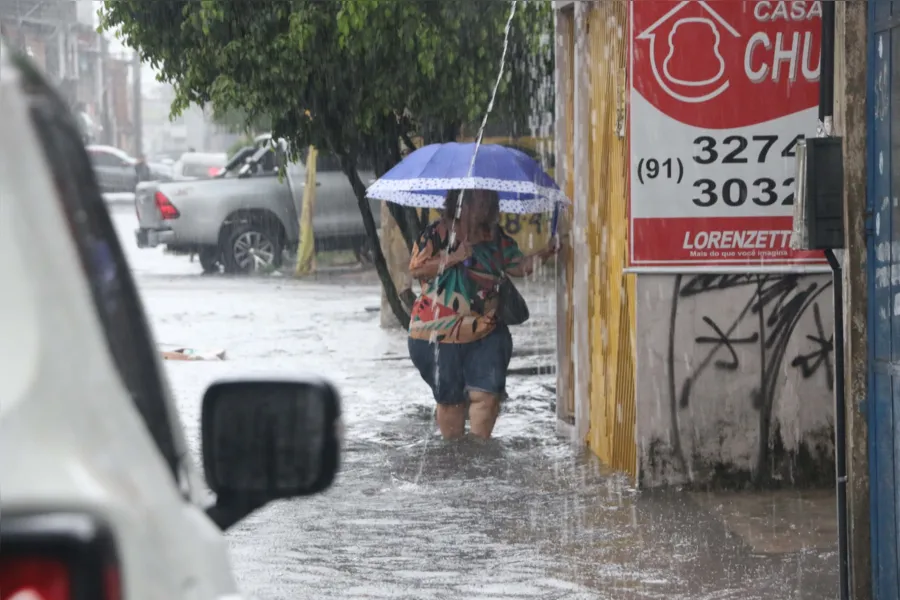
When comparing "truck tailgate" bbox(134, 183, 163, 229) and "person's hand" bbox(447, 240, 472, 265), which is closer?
"person's hand" bbox(447, 240, 472, 265)

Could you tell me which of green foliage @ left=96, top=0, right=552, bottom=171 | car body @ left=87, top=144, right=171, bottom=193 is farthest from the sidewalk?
car body @ left=87, top=144, right=171, bottom=193

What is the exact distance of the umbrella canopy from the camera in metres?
8.91

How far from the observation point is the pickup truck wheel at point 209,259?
901 inches

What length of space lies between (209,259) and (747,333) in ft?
53.9

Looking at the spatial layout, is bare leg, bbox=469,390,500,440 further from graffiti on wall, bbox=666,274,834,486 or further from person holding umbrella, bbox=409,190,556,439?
graffiti on wall, bbox=666,274,834,486

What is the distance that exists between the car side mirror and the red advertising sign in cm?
544

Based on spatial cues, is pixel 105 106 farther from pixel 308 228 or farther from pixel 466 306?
pixel 466 306

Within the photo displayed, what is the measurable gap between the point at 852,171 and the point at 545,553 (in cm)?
224

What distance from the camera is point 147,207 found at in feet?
75.4

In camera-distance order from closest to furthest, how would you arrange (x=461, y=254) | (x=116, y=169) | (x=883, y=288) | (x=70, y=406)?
(x=70, y=406), (x=883, y=288), (x=461, y=254), (x=116, y=169)

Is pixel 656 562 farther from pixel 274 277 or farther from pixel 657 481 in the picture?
pixel 274 277

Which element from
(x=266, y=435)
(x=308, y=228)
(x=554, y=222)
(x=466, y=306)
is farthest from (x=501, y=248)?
(x=308, y=228)

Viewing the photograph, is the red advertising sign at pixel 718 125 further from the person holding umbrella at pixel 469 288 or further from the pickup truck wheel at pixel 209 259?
the pickup truck wheel at pixel 209 259

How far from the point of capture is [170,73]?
1049 centimetres
